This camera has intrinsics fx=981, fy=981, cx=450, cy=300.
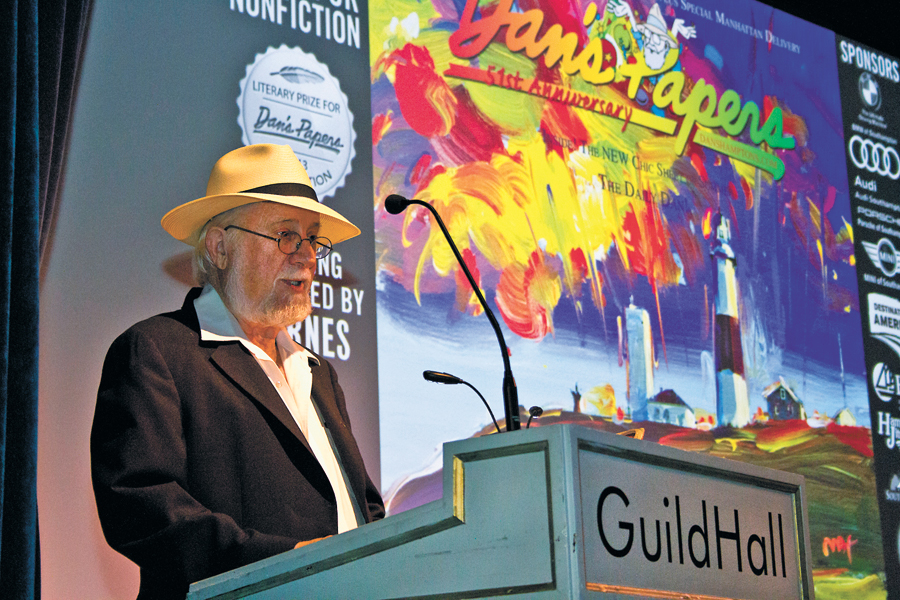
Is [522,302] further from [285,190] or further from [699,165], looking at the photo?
[285,190]

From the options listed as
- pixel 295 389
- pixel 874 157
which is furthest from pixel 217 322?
pixel 874 157

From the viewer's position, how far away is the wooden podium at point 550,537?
1.12 meters

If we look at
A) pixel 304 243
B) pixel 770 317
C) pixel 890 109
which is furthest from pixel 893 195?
pixel 304 243

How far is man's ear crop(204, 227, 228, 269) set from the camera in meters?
2.23

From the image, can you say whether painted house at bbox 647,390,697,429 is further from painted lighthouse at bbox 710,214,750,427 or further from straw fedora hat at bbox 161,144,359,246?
straw fedora hat at bbox 161,144,359,246

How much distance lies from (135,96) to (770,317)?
2.57 m

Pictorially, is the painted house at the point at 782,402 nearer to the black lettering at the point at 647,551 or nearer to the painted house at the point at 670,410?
the painted house at the point at 670,410

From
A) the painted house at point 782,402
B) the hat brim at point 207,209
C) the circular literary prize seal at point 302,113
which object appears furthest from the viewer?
the painted house at point 782,402

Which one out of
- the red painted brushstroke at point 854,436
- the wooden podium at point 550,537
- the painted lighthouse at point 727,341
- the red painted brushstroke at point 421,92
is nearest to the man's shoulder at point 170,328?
the wooden podium at point 550,537

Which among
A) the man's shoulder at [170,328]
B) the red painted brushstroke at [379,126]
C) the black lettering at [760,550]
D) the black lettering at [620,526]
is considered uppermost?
the red painted brushstroke at [379,126]

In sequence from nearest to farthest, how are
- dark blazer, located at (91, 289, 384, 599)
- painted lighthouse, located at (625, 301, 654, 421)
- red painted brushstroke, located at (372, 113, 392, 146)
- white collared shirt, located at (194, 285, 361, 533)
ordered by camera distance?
dark blazer, located at (91, 289, 384, 599), white collared shirt, located at (194, 285, 361, 533), red painted brushstroke, located at (372, 113, 392, 146), painted lighthouse, located at (625, 301, 654, 421)

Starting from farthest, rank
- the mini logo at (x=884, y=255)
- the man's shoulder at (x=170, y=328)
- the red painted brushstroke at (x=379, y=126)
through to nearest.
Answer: the mini logo at (x=884, y=255) → the red painted brushstroke at (x=379, y=126) → the man's shoulder at (x=170, y=328)

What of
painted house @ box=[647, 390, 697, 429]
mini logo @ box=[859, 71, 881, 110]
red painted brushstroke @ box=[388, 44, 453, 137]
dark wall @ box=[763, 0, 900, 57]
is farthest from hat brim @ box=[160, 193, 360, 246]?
mini logo @ box=[859, 71, 881, 110]

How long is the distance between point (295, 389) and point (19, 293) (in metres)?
0.59
